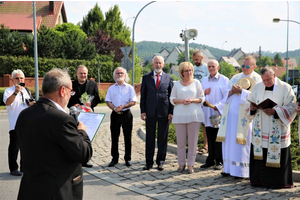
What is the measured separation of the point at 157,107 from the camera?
7.46m

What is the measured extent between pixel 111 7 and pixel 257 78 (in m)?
57.0

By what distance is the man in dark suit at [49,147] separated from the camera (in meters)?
2.84

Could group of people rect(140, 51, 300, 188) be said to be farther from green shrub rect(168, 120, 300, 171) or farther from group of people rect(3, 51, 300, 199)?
green shrub rect(168, 120, 300, 171)

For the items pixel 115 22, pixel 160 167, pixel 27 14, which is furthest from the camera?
pixel 115 22

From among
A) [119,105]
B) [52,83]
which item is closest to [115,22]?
[119,105]

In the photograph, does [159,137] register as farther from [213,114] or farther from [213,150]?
[213,114]

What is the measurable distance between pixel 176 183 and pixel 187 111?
1581 millimetres

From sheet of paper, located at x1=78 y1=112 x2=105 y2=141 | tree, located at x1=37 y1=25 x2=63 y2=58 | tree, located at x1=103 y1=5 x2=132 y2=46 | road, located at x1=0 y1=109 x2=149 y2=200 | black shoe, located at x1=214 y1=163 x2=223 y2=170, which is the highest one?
tree, located at x1=103 y1=5 x2=132 y2=46

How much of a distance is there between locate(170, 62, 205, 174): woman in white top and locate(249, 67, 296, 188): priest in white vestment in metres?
1.37

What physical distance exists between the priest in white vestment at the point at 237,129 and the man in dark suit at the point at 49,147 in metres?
4.33

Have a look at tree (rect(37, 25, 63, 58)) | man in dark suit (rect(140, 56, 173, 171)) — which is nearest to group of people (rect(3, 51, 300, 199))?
man in dark suit (rect(140, 56, 173, 171))

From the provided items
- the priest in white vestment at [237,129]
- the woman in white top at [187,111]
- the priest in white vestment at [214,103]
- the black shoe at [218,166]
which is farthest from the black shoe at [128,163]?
the priest in white vestment at [237,129]

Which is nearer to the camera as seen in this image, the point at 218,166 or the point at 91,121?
the point at 91,121

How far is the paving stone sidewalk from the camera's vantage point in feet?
18.4
